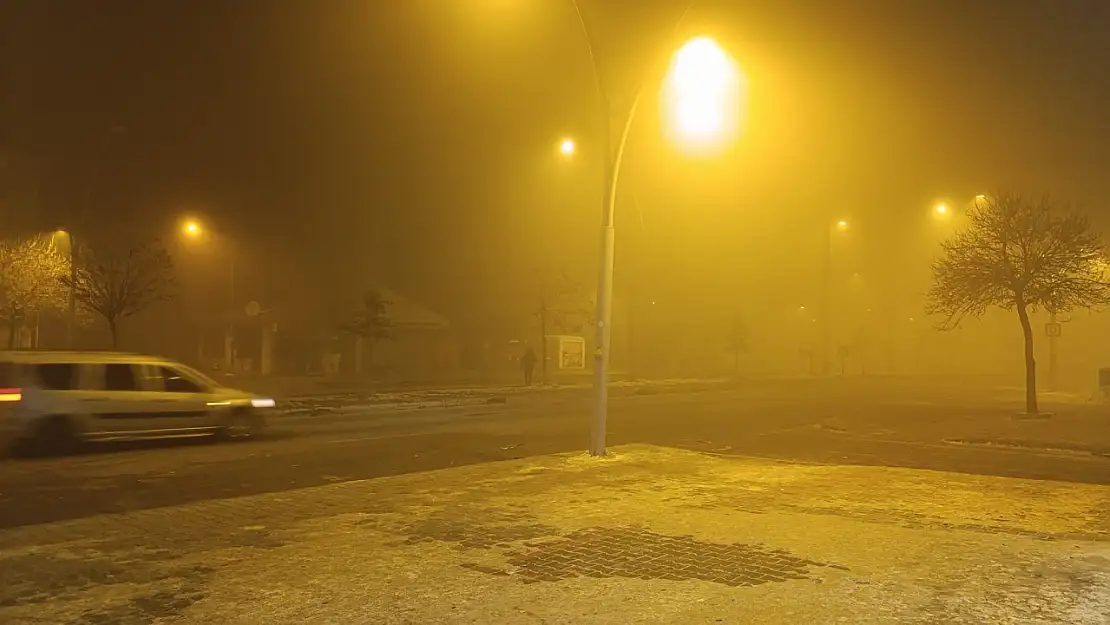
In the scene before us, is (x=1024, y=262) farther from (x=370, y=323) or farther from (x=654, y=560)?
(x=370, y=323)

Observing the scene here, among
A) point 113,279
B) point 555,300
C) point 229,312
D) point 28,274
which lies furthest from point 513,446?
point 229,312

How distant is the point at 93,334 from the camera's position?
158ft

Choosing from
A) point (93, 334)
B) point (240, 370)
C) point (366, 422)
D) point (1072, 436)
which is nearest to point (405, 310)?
point (240, 370)

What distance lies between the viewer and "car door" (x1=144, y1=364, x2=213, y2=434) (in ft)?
52.8

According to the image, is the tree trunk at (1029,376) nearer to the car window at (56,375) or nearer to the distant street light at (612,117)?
the distant street light at (612,117)

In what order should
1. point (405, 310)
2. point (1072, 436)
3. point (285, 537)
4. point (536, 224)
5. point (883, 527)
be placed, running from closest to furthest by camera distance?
1. point (285, 537)
2. point (883, 527)
3. point (1072, 436)
4. point (405, 310)
5. point (536, 224)

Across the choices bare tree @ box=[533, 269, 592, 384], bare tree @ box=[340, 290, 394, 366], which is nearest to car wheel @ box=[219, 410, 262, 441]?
bare tree @ box=[533, 269, 592, 384]

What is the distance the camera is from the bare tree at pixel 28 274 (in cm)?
3316

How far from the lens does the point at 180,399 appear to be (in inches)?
642

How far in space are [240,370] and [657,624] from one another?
1747 inches

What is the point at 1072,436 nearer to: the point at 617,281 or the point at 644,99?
the point at 644,99

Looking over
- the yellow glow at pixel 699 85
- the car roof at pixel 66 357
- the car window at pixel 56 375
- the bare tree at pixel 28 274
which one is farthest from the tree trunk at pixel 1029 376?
the bare tree at pixel 28 274

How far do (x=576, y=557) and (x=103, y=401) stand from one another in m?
10.9

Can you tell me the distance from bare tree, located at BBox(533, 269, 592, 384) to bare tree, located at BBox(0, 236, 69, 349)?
1888 cm
